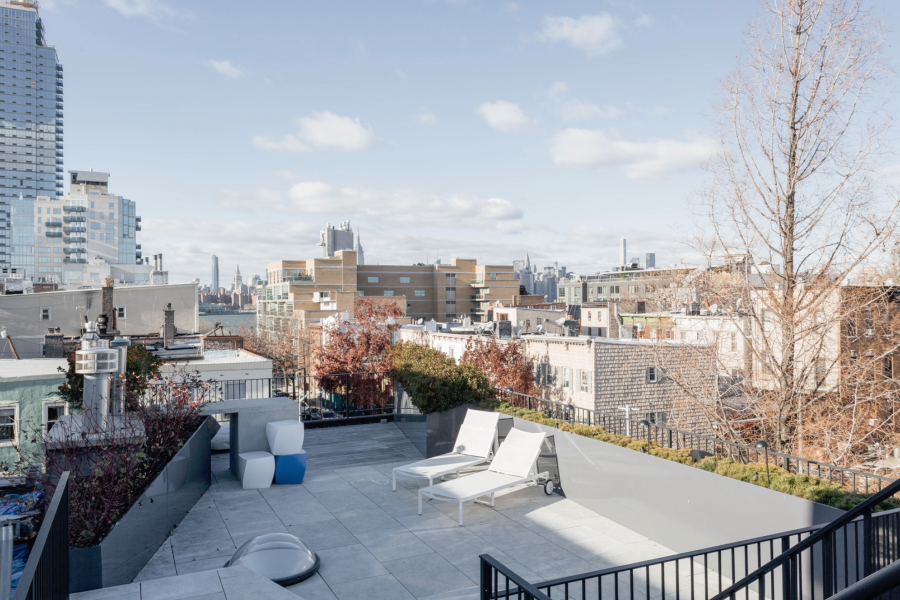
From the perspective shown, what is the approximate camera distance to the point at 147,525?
233 inches

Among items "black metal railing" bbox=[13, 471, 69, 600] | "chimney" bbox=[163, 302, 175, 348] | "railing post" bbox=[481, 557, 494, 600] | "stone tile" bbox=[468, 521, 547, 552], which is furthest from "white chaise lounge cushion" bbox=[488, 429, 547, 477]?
"chimney" bbox=[163, 302, 175, 348]

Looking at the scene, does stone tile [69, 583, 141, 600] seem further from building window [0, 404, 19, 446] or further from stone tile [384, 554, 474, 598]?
building window [0, 404, 19, 446]

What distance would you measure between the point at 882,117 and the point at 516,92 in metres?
12.0

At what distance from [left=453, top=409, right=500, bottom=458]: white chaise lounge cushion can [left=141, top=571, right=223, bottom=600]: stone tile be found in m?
4.92

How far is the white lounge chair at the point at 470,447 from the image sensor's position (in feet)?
28.6

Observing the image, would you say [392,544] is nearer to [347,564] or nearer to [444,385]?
[347,564]

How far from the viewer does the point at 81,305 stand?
3916cm

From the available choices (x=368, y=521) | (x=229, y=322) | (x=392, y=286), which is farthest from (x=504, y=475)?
(x=229, y=322)

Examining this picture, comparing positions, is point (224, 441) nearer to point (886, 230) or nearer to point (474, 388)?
point (474, 388)

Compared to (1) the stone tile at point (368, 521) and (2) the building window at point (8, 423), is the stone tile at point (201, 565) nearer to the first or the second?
(1) the stone tile at point (368, 521)

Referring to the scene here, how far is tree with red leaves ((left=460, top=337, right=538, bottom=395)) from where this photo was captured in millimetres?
30016

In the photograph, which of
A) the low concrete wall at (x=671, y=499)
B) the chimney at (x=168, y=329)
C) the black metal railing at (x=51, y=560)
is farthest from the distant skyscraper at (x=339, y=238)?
the black metal railing at (x=51, y=560)

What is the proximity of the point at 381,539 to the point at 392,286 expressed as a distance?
102495 mm

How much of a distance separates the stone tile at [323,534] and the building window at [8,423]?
9077mm
